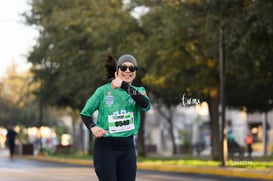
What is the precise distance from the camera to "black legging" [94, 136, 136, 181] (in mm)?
6234

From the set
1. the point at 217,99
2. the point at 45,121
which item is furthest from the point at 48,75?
the point at 45,121

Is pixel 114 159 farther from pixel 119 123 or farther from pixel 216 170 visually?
pixel 216 170

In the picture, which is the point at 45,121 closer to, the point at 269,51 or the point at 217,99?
the point at 217,99

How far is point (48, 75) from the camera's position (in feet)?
137

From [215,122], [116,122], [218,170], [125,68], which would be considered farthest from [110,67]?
[215,122]

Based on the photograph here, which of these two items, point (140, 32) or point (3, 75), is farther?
point (3, 75)

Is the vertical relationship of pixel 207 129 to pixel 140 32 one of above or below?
below

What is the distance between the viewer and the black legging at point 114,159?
6234mm

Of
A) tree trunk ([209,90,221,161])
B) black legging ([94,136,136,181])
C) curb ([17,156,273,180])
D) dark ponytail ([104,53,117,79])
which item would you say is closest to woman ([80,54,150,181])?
black legging ([94,136,136,181])

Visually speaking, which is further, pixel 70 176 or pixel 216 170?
pixel 216 170

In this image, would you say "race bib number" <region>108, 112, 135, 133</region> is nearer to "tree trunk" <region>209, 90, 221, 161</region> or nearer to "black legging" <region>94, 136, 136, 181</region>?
"black legging" <region>94, 136, 136, 181</region>

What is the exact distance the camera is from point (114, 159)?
6.24m

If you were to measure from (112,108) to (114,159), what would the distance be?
0.44m

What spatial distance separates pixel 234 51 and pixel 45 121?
57.3 m
